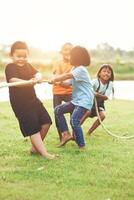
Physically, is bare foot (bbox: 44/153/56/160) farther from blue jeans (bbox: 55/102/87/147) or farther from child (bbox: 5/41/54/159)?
blue jeans (bbox: 55/102/87/147)

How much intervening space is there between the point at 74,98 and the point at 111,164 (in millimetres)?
1554

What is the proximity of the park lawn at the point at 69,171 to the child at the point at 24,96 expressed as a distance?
0.34m

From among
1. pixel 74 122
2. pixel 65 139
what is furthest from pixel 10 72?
pixel 65 139

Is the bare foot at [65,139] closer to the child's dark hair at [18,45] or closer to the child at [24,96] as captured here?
the child at [24,96]

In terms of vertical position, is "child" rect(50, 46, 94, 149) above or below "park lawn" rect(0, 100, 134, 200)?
above

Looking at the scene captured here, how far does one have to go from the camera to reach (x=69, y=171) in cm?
698

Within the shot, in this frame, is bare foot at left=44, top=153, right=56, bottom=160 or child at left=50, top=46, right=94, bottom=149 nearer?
bare foot at left=44, top=153, right=56, bottom=160

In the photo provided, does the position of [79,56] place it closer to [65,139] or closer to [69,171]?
[65,139]

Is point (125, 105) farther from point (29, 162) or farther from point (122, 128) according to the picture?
point (29, 162)

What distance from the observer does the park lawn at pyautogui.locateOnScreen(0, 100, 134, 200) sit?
5.95m

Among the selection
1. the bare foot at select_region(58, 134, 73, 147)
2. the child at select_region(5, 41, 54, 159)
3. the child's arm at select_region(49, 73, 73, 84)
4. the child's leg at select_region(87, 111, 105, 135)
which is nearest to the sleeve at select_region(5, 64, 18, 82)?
the child at select_region(5, 41, 54, 159)

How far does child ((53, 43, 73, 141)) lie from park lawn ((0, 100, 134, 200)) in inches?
29.7

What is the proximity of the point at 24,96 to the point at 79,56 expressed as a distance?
1.20m

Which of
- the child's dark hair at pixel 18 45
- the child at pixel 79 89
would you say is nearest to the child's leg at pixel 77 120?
the child at pixel 79 89
